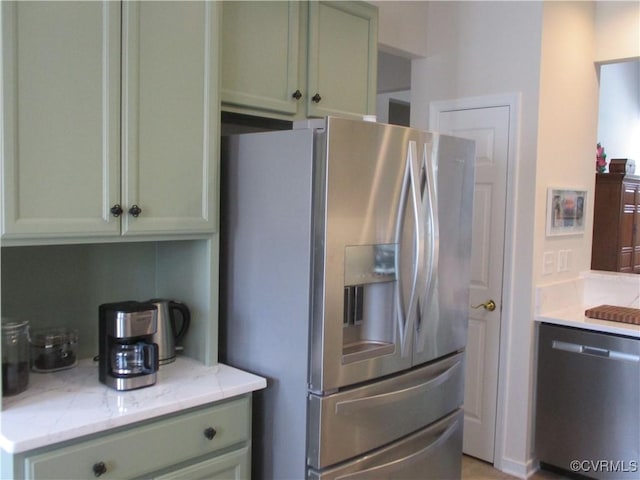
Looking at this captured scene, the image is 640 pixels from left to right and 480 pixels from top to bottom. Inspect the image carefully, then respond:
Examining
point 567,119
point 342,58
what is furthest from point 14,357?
point 567,119

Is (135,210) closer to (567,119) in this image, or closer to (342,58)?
(342,58)

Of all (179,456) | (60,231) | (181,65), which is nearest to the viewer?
(60,231)

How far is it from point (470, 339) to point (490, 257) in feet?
1.65

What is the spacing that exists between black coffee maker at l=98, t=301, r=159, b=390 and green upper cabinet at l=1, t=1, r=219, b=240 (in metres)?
0.27

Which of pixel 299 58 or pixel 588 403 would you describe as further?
pixel 588 403

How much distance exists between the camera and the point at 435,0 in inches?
138

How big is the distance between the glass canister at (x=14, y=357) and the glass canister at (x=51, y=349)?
0.16 meters

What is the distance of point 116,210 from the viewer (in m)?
1.81

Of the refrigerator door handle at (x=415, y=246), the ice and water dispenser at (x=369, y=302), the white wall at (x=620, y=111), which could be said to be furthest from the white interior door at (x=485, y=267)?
the white wall at (x=620, y=111)

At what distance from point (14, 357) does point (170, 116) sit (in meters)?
0.90

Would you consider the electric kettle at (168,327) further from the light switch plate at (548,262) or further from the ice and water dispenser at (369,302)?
the light switch plate at (548,262)

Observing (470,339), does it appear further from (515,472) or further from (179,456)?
(179,456)

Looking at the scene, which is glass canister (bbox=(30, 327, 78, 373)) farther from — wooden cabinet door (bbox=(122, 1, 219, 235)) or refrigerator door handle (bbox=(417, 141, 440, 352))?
refrigerator door handle (bbox=(417, 141, 440, 352))

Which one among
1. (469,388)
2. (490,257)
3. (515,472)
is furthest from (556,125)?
(515,472)
